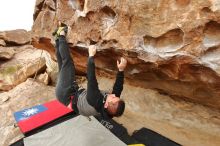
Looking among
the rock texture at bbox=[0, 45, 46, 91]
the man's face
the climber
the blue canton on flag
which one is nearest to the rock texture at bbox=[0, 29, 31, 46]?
the rock texture at bbox=[0, 45, 46, 91]

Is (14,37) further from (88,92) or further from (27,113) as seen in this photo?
(88,92)

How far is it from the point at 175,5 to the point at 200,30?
56cm

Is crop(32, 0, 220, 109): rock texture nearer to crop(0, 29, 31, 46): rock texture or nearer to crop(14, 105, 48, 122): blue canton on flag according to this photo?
crop(14, 105, 48, 122): blue canton on flag

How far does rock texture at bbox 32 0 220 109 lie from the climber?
1.68 feet

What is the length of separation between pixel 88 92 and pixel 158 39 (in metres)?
1.44

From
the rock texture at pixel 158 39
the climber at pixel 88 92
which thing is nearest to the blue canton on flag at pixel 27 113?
the climber at pixel 88 92

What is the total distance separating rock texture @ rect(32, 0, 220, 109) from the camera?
4238mm

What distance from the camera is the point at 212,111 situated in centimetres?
540

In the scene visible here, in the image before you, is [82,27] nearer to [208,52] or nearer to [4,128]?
[208,52]

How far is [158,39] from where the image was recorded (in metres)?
4.78

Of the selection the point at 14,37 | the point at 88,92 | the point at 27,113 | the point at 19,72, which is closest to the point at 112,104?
the point at 88,92

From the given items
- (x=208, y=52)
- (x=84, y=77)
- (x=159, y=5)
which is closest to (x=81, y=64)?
(x=84, y=77)

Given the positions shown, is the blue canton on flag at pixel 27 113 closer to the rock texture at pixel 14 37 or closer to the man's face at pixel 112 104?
the man's face at pixel 112 104

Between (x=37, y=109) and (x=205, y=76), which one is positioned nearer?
(x=205, y=76)
